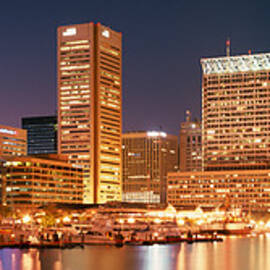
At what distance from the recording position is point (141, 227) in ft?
654

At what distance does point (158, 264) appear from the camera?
131 meters

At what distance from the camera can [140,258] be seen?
142 m

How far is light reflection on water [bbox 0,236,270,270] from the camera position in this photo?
127250 millimetres

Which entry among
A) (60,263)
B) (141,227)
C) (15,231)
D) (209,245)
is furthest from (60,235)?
(60,263)

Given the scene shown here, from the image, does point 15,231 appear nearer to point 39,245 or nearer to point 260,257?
point 39,245

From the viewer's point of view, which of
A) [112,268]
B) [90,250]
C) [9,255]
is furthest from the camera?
[90,250]

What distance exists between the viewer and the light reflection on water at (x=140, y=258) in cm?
12725

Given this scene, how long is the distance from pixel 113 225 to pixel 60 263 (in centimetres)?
6314

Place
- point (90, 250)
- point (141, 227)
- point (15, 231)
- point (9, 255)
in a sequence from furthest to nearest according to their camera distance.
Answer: point (141, 227), point (15, 231), point (90, 250), point (9, 255)

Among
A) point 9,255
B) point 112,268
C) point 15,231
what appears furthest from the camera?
point 15,231

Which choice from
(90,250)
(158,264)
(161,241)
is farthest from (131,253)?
(161,241)

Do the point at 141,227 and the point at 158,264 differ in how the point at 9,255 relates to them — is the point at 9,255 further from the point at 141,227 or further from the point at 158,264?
the point at 141,227

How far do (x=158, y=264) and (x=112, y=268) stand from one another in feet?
35.3

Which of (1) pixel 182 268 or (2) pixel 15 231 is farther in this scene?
(2) pixel 15 231
